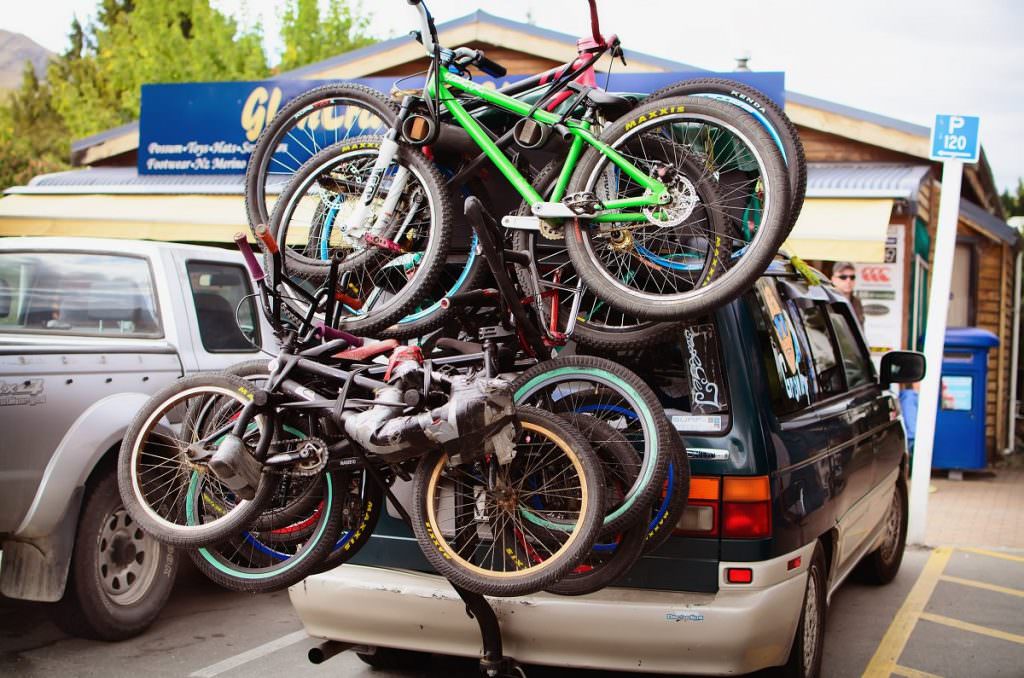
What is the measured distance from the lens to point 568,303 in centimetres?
435

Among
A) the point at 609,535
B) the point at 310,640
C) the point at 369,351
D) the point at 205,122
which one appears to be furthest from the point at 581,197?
the point at 205,122

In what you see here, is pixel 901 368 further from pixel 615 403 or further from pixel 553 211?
pixel 553 211

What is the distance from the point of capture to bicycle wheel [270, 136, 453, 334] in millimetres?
4129

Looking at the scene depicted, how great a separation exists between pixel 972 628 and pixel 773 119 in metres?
3.96

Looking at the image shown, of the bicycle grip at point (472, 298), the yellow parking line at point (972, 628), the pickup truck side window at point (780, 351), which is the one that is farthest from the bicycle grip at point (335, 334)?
the yellow parking line at point (972, 628)

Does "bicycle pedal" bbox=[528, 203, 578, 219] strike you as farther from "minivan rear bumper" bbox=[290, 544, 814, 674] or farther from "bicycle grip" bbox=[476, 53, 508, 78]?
"minivan rear bumper" bbox=[290, 544, 814, 674]

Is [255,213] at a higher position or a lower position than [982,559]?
higher

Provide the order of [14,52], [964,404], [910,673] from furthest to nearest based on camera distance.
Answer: [14,52] < [964,404] < [910,673]

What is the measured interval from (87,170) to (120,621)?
528 inches

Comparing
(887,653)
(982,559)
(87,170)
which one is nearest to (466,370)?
(887,653)

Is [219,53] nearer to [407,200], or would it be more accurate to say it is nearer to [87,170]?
[87,170]

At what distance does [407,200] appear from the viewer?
4.35m

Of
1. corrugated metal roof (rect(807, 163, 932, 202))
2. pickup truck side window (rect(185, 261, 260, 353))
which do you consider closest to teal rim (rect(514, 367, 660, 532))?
pickup truck side window (rect(185, 261, 260, 353))

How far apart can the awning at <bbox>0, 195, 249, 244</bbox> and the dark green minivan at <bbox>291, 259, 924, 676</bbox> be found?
29.8 feet
